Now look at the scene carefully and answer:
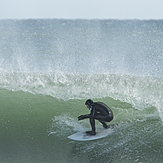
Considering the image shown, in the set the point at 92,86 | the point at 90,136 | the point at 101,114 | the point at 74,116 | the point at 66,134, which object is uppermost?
the point at 92,86

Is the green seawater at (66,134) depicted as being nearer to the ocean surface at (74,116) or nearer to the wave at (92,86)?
the ocean surface at (74,116)

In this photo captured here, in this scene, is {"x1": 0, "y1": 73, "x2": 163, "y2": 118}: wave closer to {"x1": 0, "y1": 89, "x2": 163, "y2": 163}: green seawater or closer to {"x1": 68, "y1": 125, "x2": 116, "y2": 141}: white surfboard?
{"x1": 0, "y1": 89, "x2": 163, "y2": 163}: green seawater

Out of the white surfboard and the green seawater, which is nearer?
the green seawater

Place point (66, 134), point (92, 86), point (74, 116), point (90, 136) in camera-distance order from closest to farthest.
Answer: point (90, 136) < point (66, 134) < point (74, 116) < point (92, 86)

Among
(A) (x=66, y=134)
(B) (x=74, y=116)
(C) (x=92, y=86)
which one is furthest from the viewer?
(C) (x=92, y=86)

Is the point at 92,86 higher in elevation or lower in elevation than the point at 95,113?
higher

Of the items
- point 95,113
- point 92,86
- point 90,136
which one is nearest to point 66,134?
point 90,136

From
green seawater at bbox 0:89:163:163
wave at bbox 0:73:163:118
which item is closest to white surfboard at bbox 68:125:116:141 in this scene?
green seawater at bbox 0:89:163:163

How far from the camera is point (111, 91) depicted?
845 cm

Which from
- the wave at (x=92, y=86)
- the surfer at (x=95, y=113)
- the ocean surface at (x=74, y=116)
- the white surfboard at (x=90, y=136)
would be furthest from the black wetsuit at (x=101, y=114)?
the wave at (x=92, y=86)

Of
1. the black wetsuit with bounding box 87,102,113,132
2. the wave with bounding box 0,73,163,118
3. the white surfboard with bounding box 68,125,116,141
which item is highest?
the wave with bounding box 0,73,163,118

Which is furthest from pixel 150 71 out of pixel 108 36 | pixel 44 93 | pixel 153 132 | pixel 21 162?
pixel 108 36

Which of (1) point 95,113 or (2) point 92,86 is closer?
(1) point 95,113

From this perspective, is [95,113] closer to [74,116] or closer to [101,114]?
[101,114]
